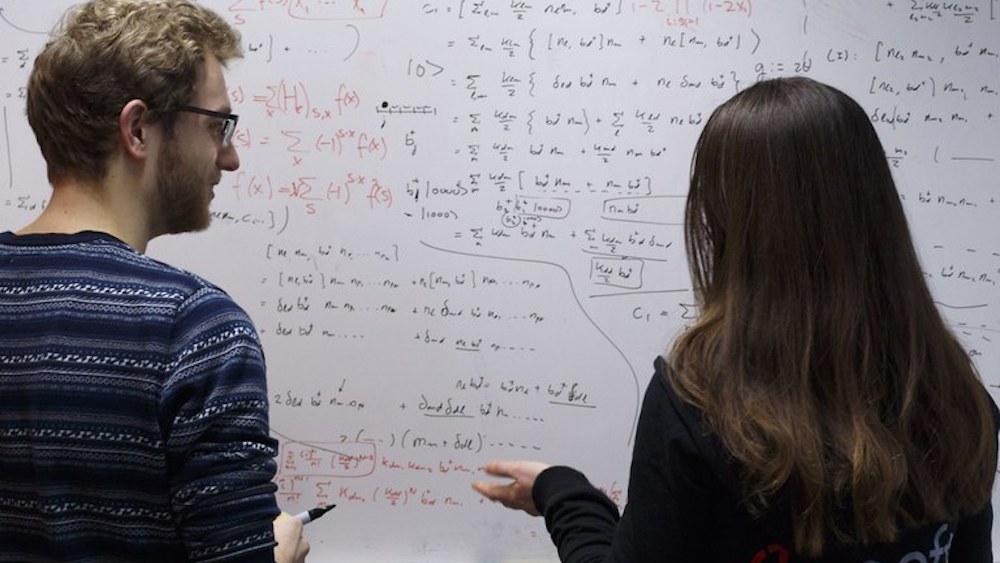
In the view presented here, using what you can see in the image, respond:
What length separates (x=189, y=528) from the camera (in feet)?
3.30

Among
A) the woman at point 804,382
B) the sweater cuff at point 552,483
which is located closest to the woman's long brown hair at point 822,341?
the woman at point 804,382

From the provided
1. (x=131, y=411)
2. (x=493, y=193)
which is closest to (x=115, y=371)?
(x=131, y=411)

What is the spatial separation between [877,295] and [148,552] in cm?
82

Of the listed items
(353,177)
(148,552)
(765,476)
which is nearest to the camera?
(765,476)

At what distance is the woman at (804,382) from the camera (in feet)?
3.03

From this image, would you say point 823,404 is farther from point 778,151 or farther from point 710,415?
point 778,151

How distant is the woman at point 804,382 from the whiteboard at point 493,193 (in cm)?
98

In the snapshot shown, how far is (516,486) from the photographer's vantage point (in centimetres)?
126

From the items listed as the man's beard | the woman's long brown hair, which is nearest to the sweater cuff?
the woman's long brown hair

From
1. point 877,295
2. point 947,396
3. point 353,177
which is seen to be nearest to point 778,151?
point 877,295

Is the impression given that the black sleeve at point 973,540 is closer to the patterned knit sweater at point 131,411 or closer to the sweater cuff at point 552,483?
the sweater cuff at point 552,483

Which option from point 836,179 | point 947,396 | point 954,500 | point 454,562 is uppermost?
point 836,179

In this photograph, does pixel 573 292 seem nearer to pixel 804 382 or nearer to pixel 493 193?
pixel 493 193

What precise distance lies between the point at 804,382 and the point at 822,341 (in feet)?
0.16
